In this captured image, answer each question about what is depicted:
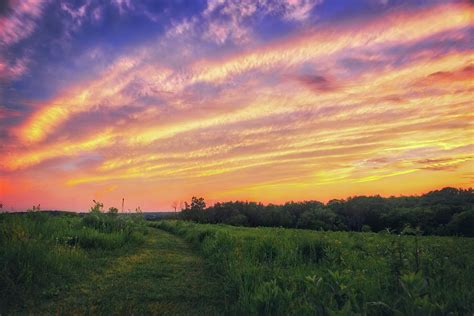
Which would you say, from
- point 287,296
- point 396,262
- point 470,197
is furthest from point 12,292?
point 470,197

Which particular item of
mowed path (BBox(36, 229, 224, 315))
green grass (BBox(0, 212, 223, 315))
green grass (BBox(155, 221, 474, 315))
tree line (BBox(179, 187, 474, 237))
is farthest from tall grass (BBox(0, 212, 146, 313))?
tree line (BBox(179, 187, 474, 237))

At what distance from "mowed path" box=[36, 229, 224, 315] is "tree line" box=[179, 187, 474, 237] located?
16.2ft

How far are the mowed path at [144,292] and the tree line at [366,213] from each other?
194 inches

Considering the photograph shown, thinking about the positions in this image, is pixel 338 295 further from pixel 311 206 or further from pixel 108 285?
pixel 311 206

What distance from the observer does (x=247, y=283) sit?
20.4 ft

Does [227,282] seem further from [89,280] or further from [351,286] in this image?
[89,280]

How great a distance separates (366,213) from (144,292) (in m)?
63.5

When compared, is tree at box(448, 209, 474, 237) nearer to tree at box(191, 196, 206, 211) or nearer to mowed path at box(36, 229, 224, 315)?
mowed path at box(36, 229, 224, 315)

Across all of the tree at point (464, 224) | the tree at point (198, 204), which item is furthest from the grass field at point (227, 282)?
the tree at point (198, 204)

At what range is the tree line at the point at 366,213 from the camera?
3647 centimetres

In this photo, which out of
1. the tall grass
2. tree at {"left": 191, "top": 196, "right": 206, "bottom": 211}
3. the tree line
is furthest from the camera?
tree at {"left": 191, "top": 196, "right": 206, "bottom": 211}

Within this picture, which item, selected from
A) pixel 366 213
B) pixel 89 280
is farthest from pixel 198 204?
pixel 89 280

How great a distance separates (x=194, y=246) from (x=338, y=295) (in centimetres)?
1122

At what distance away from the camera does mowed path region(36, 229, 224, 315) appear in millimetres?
5730
